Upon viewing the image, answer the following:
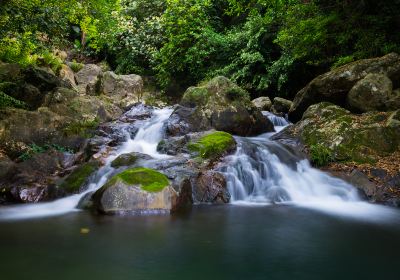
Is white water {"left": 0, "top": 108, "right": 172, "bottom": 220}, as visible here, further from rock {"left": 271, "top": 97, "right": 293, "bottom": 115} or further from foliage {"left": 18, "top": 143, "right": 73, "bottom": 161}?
rock {"left": 271, "top": 97, "right": 293, "bottom": 115}

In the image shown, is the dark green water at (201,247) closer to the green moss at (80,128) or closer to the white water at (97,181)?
the white water at (97,181)

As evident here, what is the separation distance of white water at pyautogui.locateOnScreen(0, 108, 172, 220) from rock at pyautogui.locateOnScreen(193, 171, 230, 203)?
1743 millimetres

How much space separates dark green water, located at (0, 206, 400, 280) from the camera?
374cm

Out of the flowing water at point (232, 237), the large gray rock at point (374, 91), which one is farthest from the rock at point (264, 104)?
the flowing water at point (232, 237)

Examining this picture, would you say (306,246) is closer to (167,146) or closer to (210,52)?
(167,146)

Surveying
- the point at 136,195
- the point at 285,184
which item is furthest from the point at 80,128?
the point at 285,184

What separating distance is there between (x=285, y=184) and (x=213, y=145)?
1806 mm

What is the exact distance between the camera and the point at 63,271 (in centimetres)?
367

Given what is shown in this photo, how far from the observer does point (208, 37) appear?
17.2 metres

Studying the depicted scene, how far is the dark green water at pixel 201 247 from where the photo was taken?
374 cm

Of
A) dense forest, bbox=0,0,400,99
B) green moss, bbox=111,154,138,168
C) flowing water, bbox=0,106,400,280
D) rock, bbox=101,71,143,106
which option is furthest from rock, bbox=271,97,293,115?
green moss, bbox=111,154,138,168

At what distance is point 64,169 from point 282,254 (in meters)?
5.81

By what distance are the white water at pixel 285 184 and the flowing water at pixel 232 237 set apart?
0.07 feet

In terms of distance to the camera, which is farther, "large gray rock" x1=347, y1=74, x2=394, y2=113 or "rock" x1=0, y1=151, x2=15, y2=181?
"large gray rock" x1=347, y1=74, x2=394, y2=113
